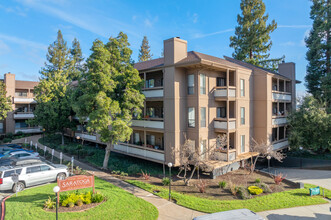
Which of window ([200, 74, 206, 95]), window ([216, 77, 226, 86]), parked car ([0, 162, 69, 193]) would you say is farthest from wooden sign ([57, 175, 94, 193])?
window ([216, 77, 226, 86])

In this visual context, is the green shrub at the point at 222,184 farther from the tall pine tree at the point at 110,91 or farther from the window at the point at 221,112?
the tall pine tree at the point at 110,91

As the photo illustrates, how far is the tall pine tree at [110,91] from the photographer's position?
17.0 m

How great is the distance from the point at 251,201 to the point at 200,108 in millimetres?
7985

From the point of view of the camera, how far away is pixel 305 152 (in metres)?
27.0

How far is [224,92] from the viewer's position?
1881 cm

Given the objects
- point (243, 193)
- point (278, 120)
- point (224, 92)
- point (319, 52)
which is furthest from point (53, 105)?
point (319, 52)

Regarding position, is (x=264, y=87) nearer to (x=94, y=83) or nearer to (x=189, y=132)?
(x=189, y=132)

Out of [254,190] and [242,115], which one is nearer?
[254,190]

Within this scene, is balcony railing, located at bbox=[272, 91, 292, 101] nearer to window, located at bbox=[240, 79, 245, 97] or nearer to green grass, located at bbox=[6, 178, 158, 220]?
window, located at bbox=[240, 79, 245, 97]

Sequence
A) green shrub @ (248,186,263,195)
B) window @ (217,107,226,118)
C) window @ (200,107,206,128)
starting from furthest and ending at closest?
window @ (217,107,226,118) → window @ (200,107,206,128) → green shrub @ (248,186,263,195)

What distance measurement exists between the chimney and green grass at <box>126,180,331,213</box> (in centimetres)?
1016

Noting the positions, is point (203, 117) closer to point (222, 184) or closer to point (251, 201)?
point (222, 184)

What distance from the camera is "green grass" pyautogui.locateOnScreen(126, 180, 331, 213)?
12164 millimetres

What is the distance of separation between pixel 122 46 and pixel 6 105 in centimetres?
2185
